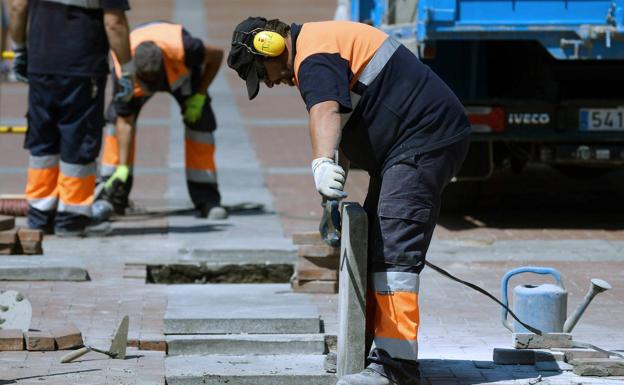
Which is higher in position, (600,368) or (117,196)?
(600,368)

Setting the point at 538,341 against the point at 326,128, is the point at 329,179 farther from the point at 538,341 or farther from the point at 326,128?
the point at 538,341

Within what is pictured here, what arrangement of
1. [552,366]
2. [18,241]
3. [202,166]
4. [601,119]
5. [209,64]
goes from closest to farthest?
[552,366], [18,241], [601,119], [209,64], [202,166]

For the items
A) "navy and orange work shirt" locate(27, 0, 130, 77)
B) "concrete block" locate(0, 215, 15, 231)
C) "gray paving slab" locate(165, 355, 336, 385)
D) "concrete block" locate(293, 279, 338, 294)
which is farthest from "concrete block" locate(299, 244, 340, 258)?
"navy and orange work shirt" locate(27, 0, 130, 77)

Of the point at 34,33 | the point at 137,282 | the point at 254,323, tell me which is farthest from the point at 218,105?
the point at 254,323

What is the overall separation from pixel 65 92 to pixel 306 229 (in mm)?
2049

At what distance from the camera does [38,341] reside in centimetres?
607

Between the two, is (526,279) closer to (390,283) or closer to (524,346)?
(524,346)

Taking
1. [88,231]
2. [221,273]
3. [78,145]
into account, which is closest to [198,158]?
[88,231]

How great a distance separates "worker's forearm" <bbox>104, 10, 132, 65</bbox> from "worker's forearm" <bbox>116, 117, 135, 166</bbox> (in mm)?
980

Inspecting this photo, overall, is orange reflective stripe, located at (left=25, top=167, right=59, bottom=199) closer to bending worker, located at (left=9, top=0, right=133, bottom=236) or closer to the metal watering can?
bending worker, located at (left=9, top=0, right=133, bottom=236)

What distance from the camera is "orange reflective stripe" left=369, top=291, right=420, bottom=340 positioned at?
5234 millimetres

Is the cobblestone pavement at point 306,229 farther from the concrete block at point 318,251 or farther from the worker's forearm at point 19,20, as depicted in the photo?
the worker's forearm at point 19,20

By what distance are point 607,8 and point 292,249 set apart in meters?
2.92

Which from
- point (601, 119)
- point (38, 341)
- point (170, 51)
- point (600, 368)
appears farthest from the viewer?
point (170, 51)
